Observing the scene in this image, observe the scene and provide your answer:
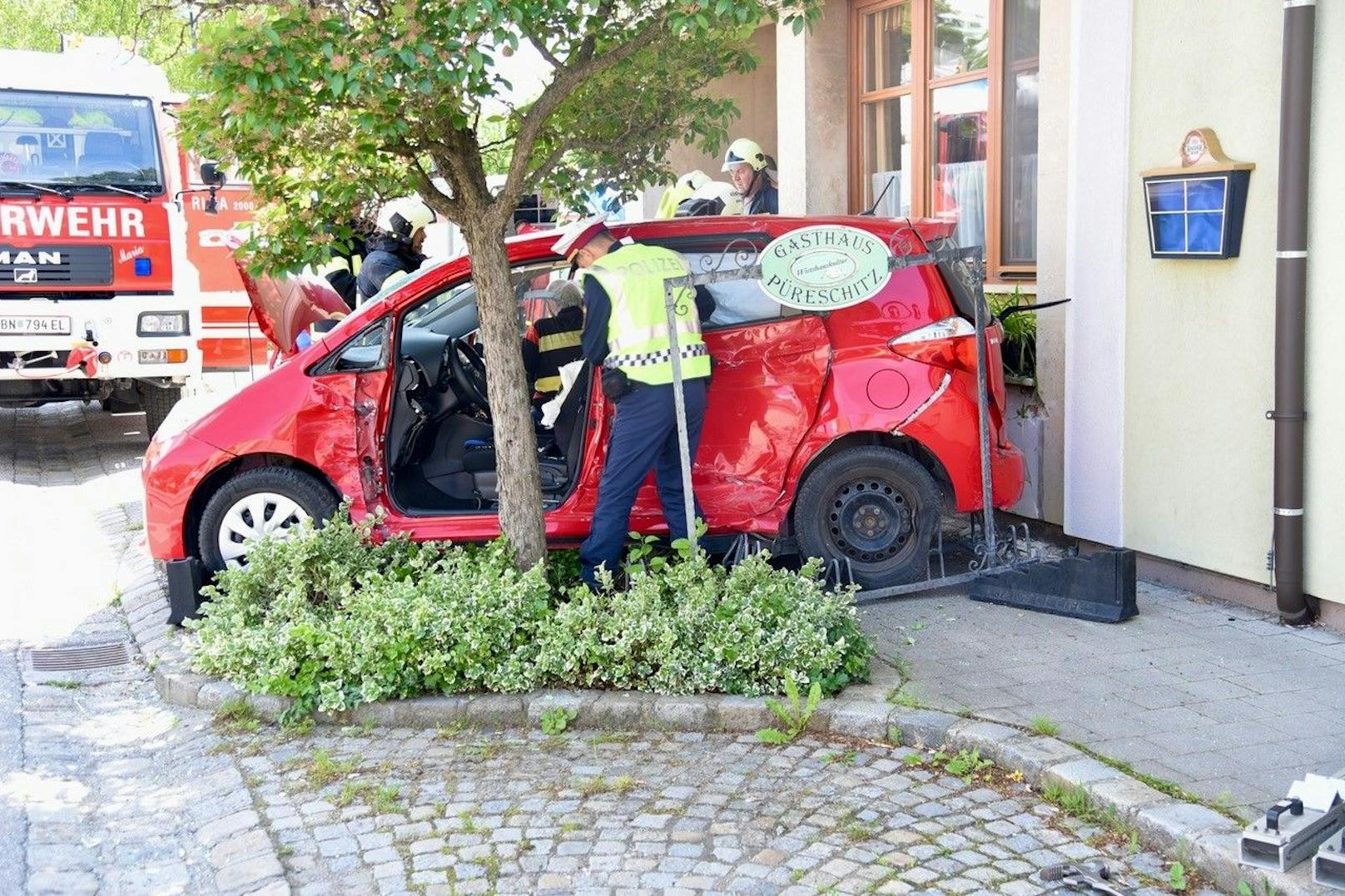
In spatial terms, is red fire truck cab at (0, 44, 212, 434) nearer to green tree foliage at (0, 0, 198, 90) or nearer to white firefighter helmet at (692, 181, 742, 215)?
green tree foliage at (0, 0, 198, 90)

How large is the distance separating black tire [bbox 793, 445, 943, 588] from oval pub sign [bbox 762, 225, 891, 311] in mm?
986

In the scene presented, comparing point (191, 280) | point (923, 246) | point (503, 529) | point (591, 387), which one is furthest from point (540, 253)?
point (191, 280)

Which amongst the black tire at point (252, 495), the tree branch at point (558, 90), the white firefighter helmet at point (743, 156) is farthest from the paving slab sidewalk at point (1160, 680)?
the white firefighter helmet at point (743, 156)

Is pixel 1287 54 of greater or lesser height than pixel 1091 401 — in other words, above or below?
above

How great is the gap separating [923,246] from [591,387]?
175 centimetres

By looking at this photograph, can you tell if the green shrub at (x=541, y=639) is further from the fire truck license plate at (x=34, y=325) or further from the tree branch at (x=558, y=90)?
the fire truck license plate at (x=34, y=325)

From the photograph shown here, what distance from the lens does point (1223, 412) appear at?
6.64 metres

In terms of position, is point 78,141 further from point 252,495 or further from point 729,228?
point 729,228

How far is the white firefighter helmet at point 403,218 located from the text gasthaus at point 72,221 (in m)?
2.85

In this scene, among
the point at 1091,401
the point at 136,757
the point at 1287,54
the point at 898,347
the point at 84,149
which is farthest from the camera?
the point at 84,149

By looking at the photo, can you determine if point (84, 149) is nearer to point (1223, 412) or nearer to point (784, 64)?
point (784, 64)

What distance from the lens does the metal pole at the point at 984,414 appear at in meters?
6.73

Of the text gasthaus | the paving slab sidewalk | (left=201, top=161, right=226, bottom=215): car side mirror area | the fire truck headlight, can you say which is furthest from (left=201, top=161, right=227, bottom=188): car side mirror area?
the paving slab sidewalk

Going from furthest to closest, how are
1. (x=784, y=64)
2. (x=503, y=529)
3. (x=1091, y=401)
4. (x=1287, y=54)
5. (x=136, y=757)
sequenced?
(x=784, y=64)
(x=1091, y=401)
(x=503, y=529)
(x=1287, y=54)
(x=136, y=757)
